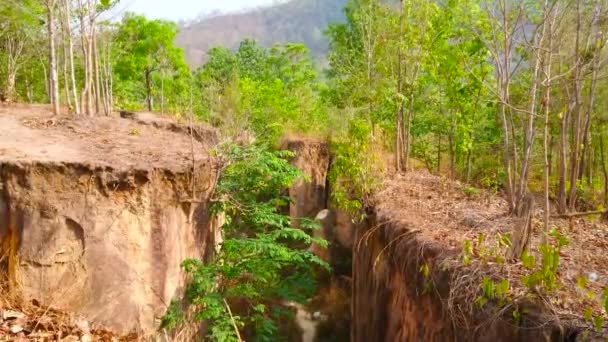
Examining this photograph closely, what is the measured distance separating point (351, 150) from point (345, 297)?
15.8 feet

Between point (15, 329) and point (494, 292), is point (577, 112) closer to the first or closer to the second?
point (494, 292)

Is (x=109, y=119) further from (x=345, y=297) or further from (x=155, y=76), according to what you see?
(x=155, y=76)

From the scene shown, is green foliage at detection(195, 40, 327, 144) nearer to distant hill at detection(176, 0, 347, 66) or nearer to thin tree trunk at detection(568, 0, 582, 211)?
thin tree trunk at detection(568, 0, 582, 211)

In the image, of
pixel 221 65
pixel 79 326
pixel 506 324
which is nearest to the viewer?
pixel 506 324

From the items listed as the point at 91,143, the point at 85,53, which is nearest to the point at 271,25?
the point at 85,53

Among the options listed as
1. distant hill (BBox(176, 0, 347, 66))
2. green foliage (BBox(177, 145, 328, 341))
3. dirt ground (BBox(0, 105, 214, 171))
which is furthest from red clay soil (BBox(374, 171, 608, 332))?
distant hill (BBox(176, 0, 347, 66))

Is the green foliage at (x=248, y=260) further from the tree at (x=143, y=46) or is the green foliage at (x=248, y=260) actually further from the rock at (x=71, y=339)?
the tree at (x=143, y=46)

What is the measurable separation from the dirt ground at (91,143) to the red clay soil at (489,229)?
3.87 meters

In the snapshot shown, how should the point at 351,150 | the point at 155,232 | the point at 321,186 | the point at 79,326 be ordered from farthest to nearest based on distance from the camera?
the point at 321,186 < the point at 351,150 < the point at 155,232 < the point at 79,326

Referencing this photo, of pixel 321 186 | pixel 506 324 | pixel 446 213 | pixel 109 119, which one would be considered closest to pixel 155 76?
pixel 321 186

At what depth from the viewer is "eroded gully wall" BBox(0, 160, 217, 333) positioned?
678 centimetres

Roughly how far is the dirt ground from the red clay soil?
3.87 m

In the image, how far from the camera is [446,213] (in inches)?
304

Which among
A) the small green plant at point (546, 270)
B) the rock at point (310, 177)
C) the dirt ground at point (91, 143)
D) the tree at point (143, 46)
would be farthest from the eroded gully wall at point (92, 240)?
the tree at point (143, 46)
